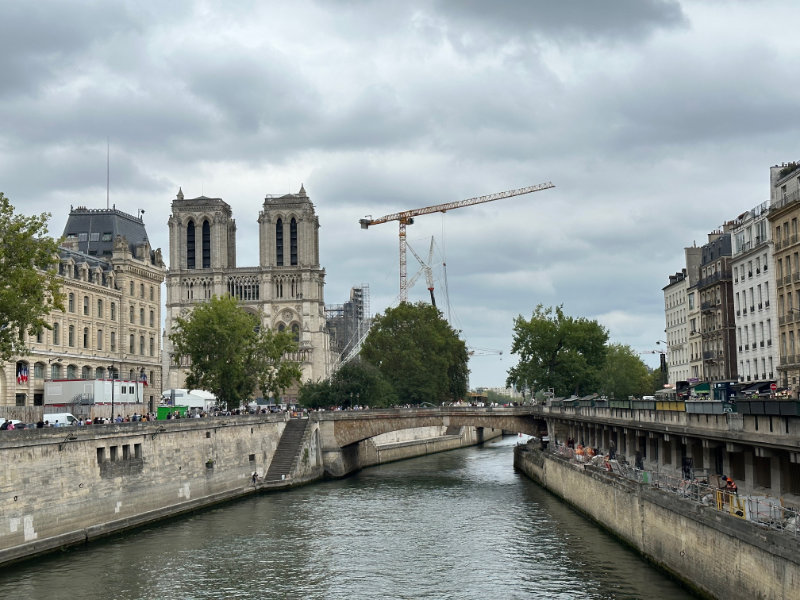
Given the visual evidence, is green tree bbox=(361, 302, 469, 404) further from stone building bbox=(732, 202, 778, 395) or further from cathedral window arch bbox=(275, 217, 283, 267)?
stone building bbox=(732, 202, 778, 395)

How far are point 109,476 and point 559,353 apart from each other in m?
74.2

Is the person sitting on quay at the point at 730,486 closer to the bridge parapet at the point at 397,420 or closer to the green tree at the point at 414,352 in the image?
the bridge parapet at the point at 397,420

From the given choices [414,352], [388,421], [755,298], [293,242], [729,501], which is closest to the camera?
[729,501]

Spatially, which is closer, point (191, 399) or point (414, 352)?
point (191, 399)

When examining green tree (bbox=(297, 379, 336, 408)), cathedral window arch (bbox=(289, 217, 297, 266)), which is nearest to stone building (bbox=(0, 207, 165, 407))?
green tree (bbox=(297, 379, 336, 408))

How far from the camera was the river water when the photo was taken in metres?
36.1

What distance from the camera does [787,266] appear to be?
202ft

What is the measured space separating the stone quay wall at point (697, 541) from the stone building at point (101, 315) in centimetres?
4976

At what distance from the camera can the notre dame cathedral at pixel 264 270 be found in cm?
16012

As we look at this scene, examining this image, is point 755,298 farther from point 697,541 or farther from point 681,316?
point 697,541

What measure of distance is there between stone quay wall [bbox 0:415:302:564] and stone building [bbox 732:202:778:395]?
36227mm

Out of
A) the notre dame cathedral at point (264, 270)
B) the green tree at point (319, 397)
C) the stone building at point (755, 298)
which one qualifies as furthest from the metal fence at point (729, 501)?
the notre dame cathedral at point (264, 270)

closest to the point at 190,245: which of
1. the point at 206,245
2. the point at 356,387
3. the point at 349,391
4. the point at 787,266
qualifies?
the point at 206,245

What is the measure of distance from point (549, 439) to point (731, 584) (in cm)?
5576
